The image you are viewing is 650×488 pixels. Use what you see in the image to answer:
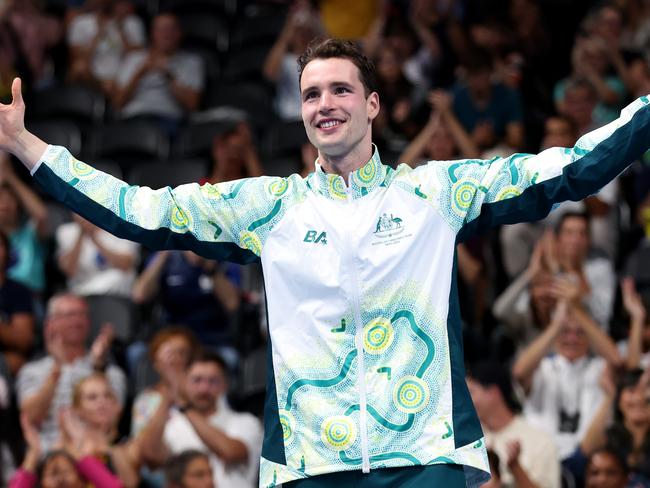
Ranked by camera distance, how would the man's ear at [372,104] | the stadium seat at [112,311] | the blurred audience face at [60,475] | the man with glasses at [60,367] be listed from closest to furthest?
the man's ear at [372,104]
the blurred audience face at [60,475]
the man with glasses at [60,367]
the stadium seat at [112,311]

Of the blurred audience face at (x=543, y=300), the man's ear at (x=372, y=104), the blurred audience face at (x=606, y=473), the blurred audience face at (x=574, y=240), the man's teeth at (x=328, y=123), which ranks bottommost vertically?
the blurred audience face at (x=606, y=473)

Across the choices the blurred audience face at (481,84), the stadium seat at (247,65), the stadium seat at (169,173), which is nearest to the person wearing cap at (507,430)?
the stadium seat at (169,173)

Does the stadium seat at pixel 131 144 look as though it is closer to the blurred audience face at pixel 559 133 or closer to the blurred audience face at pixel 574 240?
the blurred audience face at pixel 559 133

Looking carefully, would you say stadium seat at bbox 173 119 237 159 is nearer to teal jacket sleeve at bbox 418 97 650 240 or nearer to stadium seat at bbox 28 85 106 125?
stadium seat at bbox 28 85 106 125

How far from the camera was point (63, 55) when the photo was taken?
39.5ft

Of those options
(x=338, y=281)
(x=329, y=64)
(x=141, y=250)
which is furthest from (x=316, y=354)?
(x=141, y=250)

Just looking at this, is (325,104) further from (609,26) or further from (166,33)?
(166,33)

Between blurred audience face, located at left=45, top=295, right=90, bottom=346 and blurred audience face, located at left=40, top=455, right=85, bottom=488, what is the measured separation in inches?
50.3

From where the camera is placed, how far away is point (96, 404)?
7.11m

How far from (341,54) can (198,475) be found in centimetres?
340

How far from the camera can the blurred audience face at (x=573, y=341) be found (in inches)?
296

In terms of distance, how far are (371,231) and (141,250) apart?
18.9 ft

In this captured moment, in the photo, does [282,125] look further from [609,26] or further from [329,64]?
[329,64]

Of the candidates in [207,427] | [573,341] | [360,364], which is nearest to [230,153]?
[207,427]
